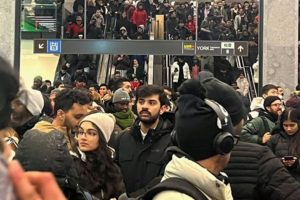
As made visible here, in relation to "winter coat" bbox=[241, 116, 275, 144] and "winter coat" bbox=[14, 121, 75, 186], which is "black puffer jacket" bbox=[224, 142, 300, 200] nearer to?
"winter coat" bbox=[14, 121, 75, 186]

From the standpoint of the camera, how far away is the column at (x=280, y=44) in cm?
1509

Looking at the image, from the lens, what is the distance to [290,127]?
5914mm

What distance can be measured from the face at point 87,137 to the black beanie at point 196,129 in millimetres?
1837

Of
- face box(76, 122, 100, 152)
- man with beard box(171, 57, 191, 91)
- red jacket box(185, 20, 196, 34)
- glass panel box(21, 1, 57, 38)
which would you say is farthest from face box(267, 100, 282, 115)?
man with beard box(171, 57, 191, 91)

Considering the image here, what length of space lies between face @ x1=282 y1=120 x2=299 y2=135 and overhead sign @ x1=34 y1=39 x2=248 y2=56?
12.5 m

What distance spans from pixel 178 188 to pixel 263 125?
221 inches

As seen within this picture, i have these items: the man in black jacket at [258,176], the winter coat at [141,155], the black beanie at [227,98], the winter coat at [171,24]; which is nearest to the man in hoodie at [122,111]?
the winter coat at [141,155]

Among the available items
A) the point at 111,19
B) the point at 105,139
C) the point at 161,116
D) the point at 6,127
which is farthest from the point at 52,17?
the point at 6,127

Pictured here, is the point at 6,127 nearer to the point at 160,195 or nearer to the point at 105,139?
the point at 160,195

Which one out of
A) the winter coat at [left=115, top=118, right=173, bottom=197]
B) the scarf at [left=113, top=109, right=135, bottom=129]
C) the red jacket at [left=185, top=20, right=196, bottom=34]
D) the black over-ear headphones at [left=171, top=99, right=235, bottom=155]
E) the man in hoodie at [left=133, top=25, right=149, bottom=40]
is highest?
the red jacket at [left=185, top=20, right=196, bottom=34]

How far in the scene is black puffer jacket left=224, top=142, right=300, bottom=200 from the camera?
329 cm

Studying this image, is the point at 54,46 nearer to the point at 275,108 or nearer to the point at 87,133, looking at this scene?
the point at 275,108

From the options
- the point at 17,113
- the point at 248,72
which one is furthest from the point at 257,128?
the point at 248,72

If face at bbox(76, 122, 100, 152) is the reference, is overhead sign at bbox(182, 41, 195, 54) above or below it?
above
